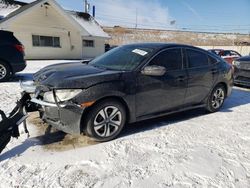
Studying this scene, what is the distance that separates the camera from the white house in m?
19.9

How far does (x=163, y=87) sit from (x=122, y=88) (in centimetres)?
90

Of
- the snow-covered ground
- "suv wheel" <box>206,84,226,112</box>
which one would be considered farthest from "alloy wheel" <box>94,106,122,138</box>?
"suv wheel" <box>206,84,226,112</box>

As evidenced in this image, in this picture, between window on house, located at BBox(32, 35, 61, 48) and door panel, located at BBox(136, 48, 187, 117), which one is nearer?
door panel, located at BBox(136, 48, 187, 117)

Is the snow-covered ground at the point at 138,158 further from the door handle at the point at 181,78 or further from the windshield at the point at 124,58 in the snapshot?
the windshield at the point at 124,58

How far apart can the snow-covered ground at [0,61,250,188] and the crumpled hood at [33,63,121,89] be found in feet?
2.97

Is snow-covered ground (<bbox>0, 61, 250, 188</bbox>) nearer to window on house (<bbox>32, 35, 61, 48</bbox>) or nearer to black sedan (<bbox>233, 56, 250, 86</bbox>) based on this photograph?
black sedan (<bbox>233, 56, 250, 86</bbox>)

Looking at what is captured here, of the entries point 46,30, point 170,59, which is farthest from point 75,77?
point 46,30

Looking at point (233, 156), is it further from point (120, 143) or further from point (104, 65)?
point (104, 65)

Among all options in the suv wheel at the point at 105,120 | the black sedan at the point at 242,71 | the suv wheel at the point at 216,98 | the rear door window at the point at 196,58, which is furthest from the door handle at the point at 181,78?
the black sedan at the point at 242,71

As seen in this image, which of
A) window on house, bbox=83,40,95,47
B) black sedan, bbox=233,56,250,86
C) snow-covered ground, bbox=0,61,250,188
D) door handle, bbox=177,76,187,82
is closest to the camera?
snow-covered ground, bbox=0,61,250,188

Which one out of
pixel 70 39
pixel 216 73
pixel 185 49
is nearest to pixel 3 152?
pixel 185 49

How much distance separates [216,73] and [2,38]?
6756mm

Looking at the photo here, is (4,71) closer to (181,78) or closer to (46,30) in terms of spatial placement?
(181,78)

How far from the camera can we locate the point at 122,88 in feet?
13.5
